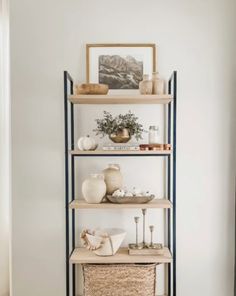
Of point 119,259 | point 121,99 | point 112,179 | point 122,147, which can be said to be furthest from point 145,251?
point 121,99

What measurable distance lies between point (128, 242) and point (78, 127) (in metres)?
0.85

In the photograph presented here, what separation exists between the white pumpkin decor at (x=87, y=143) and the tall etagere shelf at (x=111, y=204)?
39 mm

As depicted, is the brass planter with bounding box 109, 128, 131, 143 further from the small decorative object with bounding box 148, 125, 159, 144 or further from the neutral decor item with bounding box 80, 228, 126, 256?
the neutral decor item with bounding box 80, 228, 126, 256

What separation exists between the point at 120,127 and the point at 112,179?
1.08 ft

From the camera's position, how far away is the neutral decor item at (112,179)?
240 centimetres

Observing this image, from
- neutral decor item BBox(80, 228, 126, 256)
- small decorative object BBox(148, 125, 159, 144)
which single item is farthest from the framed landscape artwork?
neutral decor item BBox(80, 228, 126, 256)

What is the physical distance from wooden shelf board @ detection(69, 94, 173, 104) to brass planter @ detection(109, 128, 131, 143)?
0.20 meters

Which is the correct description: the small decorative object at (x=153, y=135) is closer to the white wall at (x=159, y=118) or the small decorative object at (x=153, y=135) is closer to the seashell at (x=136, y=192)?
the white wall at (x=159, y=118)

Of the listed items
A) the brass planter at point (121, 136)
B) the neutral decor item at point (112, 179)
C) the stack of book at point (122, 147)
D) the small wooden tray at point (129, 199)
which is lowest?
the small wooden tray at point (129, 199)

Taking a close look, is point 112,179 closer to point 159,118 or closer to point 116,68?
point 159,118
